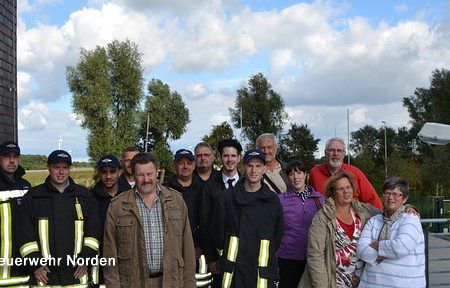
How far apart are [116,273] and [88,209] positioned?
0.63m

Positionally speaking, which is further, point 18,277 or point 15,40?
point 15,40

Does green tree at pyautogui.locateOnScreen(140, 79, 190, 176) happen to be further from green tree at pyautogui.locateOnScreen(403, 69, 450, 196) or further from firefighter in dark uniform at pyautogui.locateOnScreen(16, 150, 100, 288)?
firefighter in dark uniform at pyautogui.locateOnScreen(16, 150, 100, 288)

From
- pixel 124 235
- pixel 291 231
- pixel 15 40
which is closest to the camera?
pixel 124 235

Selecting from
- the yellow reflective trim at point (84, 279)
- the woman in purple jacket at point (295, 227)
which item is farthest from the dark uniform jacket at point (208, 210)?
the yellow reflective trim at point (84, 279)

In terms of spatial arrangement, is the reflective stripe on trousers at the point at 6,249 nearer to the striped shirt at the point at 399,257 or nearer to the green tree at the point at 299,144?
the striped shirt at the point at 399,257

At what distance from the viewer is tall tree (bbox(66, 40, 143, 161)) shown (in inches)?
1614

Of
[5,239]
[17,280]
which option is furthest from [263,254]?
[5,239]

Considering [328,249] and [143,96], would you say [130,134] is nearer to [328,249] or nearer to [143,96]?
[143,96]

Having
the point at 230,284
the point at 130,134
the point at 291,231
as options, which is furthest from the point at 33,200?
the point at 130,134

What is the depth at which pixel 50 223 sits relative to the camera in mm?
4578

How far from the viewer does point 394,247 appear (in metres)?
4.62

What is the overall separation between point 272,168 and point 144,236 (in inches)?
77.9

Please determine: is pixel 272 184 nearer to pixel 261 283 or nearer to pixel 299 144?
pixel 261 283

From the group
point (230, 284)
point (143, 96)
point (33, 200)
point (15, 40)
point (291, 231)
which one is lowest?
point (230, 284)
